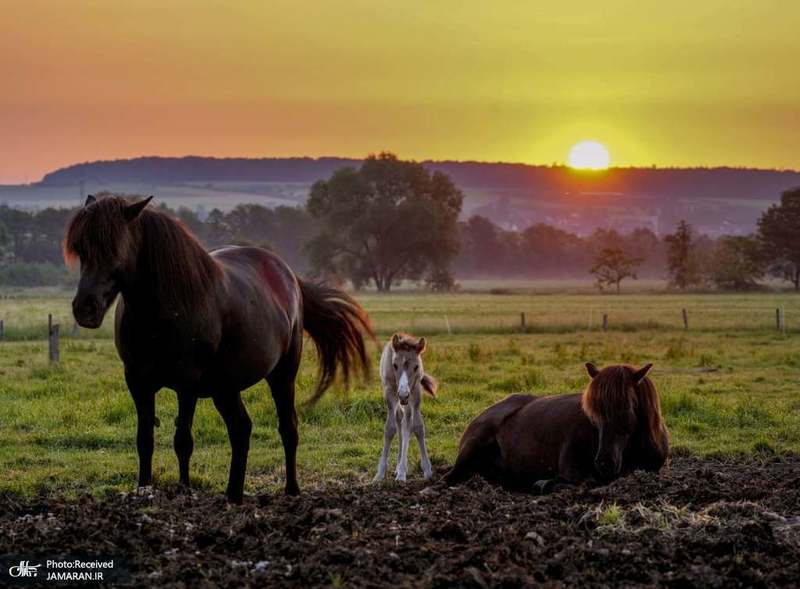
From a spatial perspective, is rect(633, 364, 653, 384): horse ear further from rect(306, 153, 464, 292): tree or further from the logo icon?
rect(306, 153, 464, 292): tree

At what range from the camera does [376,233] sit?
3617 inches

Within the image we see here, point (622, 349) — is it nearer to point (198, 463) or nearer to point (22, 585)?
point (198, 463)

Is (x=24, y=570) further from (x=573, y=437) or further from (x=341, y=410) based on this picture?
(x=341, y=410)

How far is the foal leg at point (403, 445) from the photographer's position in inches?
421

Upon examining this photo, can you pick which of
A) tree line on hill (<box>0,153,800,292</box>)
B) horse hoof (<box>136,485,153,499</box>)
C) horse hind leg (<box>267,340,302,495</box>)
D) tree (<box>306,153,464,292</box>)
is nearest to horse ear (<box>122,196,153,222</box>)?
horse hoof (<box>136,485,153,499</box>)

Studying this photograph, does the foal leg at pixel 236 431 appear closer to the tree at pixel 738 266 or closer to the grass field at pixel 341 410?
the grass field at pixel 341 410

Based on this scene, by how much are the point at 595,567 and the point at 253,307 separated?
155 inches

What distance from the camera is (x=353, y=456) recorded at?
1214 cm

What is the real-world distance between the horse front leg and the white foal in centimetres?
287

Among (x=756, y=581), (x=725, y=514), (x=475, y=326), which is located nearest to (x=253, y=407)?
(x=725, y=514)

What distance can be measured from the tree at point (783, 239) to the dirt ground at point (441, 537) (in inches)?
3285

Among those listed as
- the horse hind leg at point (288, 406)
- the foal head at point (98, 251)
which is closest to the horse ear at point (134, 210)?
the foal head at point (98, 251)

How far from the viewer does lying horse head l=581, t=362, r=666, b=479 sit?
8.69 meters

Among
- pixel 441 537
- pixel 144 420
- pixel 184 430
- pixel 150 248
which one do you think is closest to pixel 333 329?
pixel 184 430
